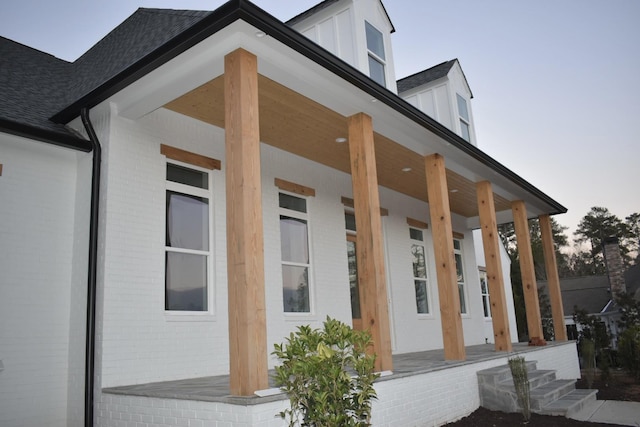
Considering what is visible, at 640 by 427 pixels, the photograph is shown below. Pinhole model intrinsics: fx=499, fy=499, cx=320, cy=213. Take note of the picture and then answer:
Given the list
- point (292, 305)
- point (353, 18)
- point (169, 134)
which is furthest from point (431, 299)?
point (169, 134)

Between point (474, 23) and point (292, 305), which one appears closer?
point (292, 305)

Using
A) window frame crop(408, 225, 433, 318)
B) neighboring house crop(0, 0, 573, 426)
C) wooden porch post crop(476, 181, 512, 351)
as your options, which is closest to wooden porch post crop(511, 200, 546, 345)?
wooden porch post crop(476, 181, 512, 351)

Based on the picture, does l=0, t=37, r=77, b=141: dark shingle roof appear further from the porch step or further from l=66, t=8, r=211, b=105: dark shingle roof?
the porch step

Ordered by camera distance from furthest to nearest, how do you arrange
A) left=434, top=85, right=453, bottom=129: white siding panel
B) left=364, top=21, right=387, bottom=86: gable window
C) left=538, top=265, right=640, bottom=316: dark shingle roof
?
1. left=538, top=265, right=640, bottom=316: dark shingle roof
2. left=434, top=85, right=453, bottom=129: white siding panel
3. left=364, top=21, right=387, bottom=86: gable window

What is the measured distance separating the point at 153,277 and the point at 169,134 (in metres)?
1.90

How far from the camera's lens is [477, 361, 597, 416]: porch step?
6766 millimetres

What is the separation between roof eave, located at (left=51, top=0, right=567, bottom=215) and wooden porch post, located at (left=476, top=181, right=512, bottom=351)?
9.16ft

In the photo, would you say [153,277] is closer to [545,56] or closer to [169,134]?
[169,134]

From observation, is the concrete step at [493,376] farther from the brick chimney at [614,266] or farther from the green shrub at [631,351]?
the brick chimney at [614,266]

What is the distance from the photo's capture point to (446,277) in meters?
7.32

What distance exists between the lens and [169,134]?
21.6ft

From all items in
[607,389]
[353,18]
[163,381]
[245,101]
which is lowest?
[607,389]

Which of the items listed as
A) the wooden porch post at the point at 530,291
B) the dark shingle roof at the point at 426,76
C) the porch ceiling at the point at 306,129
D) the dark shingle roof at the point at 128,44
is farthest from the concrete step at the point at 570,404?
the dark shingle roof at the point at 128,44

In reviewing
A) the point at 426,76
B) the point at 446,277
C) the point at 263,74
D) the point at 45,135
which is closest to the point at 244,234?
the point at 263,74
